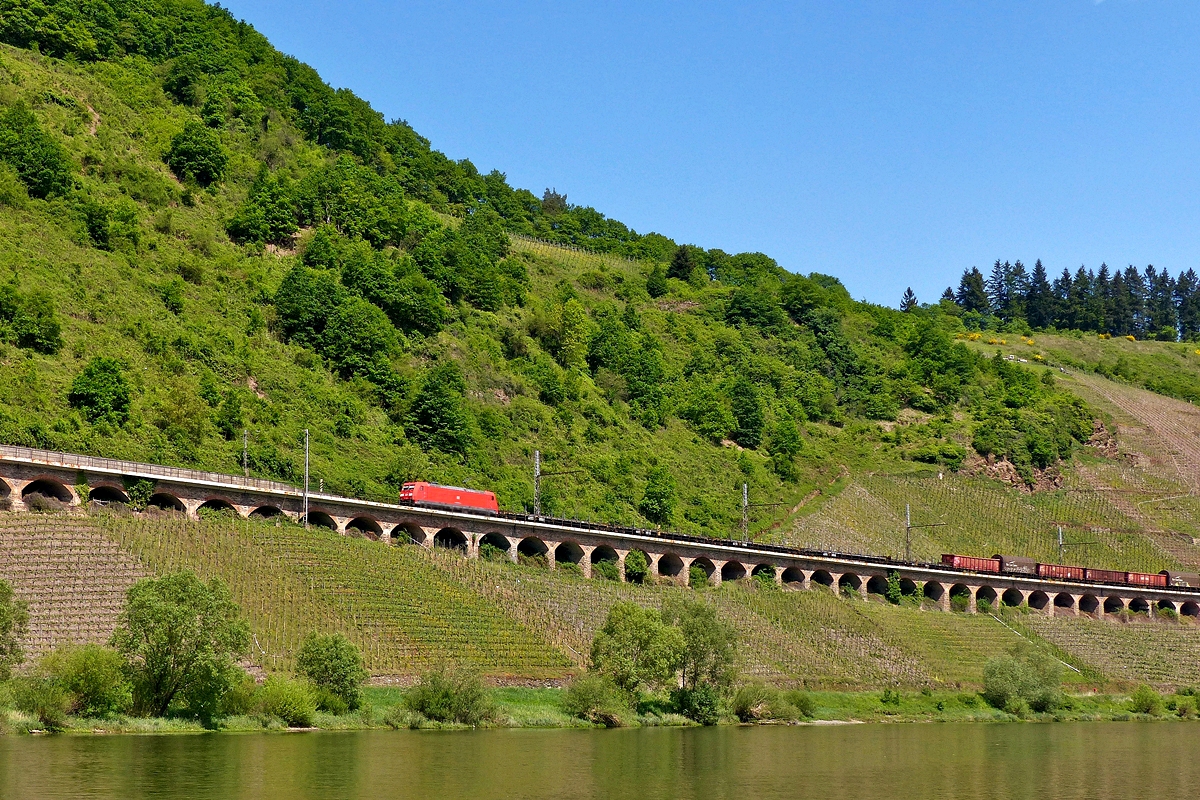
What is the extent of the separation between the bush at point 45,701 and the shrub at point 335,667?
40.2ft

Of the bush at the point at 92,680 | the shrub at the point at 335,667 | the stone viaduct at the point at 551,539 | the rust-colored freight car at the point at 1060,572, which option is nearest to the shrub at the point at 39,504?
the stone viaduct at the point at 551,539

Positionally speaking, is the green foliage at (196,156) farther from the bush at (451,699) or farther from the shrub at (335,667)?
the bush at (451,699)

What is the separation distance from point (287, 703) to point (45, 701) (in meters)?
10.5

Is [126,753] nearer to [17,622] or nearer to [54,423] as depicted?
[17,622]

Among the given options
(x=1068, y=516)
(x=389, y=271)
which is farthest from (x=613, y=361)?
(x=1068, y=516)

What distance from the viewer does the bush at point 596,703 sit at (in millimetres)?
68625

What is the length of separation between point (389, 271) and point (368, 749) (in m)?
87.0

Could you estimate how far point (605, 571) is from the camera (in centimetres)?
10494

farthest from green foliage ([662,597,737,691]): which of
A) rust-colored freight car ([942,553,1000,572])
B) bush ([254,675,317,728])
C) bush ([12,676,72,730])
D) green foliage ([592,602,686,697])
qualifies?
rust-colored freight car ([942,553,1000,572])

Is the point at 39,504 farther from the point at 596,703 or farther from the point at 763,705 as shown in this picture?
the point at 763,705

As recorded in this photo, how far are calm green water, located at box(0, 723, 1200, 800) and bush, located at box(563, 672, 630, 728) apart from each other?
2.69 metres

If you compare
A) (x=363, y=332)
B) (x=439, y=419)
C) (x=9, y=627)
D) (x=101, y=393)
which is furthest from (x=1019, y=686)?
(x=101, y=393)

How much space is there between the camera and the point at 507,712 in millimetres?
67938

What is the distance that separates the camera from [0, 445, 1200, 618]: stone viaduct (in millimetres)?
79812
